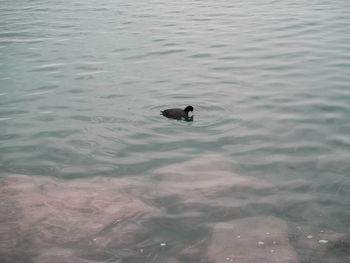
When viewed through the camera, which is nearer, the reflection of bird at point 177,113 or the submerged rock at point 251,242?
the submerged rock at point 251,242

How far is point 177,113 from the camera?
36.9 feet

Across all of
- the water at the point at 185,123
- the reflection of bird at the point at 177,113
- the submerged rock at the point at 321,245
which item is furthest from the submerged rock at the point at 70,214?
the reflection of bird at the point at 177,113

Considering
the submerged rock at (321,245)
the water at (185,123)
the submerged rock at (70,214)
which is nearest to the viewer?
the submerged rock at (321,245)

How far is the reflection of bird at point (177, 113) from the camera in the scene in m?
11.2

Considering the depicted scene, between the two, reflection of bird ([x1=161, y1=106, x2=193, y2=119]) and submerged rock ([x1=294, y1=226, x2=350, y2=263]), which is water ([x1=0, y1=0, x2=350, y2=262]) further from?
reflection of bird ([x1=161, y1=106, x2=193, y2=119])

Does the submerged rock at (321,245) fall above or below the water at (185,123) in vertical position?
below

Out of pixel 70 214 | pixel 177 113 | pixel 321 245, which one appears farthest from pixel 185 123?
pixel 321 245

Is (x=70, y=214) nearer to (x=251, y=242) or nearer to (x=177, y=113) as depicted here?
(x=251, y=242)

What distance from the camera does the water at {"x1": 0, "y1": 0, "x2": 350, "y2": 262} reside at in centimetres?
748

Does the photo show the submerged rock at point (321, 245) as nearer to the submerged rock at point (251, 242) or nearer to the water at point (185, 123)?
the water at point (185, 123)

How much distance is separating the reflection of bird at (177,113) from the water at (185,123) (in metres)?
0.27

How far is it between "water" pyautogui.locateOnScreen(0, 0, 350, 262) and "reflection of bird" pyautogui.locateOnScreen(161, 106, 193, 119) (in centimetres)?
27

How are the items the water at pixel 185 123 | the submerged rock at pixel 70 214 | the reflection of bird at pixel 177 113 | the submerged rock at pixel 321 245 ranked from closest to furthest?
the submerged rock at pixel 321 245 < the submerged rock at pixel 70 214 < the water at pixel 185 123 < the reflection of bird at pixel 177 113

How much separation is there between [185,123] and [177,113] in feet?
1.14
